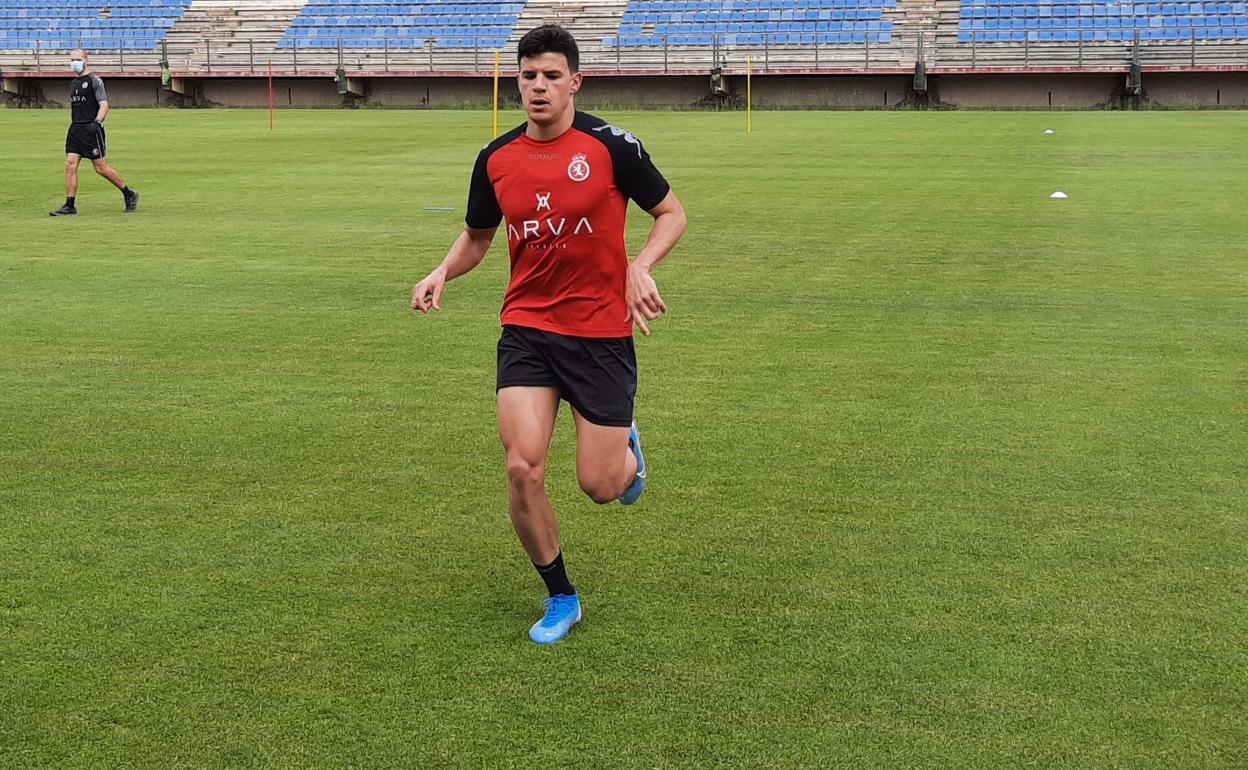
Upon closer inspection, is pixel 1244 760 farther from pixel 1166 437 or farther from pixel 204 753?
pixel 1166 437

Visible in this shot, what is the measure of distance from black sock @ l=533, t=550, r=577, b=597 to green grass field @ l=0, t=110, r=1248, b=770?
0.52 feet

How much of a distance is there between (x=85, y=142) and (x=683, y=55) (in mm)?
37033

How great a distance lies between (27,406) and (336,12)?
181ft

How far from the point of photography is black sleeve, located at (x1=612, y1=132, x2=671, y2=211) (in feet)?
17.8

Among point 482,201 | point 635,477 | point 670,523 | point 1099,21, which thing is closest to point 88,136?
point 670,523

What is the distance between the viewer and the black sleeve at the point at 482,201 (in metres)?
5.57

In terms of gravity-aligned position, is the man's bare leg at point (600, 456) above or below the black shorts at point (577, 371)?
below

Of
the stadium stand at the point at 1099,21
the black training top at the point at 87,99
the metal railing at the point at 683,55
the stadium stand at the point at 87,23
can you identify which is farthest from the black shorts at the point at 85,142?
the stadium stand at the point at 87,23

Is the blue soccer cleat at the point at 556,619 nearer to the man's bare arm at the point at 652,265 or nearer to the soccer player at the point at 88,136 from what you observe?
the man's bare arm at the point at 652,265

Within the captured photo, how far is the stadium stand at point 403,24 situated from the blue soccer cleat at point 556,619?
52.5 metres

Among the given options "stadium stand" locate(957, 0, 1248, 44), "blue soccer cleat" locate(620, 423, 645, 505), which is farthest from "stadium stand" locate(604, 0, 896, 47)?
"blue soccer cleat" locate(620, 423, 645, 505)

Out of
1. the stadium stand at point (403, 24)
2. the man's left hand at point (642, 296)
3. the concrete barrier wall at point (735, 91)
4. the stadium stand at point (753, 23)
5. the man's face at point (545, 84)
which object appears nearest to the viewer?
the man's left hand at point (642, 296)

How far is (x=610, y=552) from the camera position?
632 cm

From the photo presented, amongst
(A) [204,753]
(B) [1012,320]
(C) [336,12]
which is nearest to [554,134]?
(A) [204,753]
